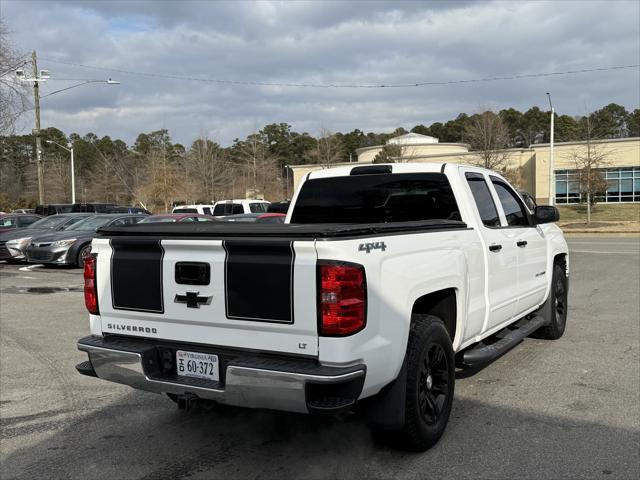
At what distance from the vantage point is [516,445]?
13.3 ft

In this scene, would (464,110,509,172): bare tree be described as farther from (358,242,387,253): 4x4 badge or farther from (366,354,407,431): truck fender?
(358,242,387,253): 4x4 badge

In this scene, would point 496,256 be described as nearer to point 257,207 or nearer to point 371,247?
point 371,247

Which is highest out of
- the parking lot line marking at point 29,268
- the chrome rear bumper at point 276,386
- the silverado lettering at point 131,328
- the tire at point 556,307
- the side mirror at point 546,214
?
the side mirror at point 546,214

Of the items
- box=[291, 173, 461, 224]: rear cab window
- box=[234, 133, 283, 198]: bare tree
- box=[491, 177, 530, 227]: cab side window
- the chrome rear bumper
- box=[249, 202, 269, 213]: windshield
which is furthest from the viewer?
box=[234, 133, 283, 198]: bare tree

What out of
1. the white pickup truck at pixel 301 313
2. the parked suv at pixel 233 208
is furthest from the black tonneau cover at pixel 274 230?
the parked suv at pixel 233 208

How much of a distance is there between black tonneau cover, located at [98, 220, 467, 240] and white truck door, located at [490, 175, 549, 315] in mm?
1578

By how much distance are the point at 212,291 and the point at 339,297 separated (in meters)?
0.82

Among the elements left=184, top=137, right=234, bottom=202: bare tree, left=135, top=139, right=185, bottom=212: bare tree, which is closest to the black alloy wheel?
left=135, top=139, right=185, bottom=212: bare tree

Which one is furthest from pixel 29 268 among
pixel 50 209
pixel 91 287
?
pixel 50 209

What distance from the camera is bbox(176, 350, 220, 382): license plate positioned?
3.52 m

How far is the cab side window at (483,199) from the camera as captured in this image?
5.19 m

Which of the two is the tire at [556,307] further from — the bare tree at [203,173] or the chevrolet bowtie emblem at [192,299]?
the bare tree at [203,173]

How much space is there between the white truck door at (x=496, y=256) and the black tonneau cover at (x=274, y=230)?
0.74 meters

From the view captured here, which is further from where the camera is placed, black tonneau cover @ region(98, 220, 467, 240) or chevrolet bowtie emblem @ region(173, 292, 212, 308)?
chevrolet bowtie emblem @ region(173, 292, 212, 308)
